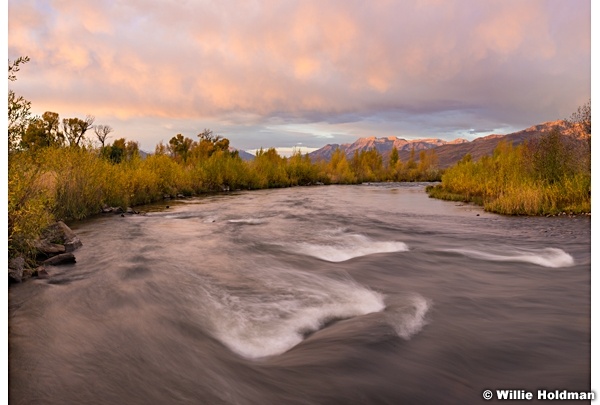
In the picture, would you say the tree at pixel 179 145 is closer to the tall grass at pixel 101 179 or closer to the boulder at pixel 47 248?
the tall grass at pixel 101 179

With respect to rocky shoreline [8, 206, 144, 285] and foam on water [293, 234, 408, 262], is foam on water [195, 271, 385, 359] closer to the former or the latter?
foam on water [293, 234, 408, 262]

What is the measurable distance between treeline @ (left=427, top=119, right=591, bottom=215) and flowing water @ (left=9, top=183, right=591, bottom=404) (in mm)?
5996

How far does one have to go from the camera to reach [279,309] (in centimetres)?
655

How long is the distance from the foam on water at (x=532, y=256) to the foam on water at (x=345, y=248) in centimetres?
170

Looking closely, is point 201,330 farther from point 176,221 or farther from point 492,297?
point 176,221

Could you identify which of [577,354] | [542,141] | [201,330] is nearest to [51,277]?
[201,330]

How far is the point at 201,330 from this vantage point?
5.76 metres

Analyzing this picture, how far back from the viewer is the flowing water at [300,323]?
4.25 metres

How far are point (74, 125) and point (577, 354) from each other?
225 ft

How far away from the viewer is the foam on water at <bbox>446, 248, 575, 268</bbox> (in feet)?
32.2

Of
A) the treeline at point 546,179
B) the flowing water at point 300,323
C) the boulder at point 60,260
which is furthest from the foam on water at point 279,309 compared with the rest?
the treeline at point 546,179

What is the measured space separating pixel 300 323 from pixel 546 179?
18.7m

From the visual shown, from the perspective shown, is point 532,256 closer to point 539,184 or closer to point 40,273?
point 539,184

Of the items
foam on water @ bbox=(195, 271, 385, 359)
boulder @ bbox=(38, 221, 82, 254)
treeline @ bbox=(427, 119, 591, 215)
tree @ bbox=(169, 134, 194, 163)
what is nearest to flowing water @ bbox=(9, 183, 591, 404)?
foam on water @ bbox=(195, 271, 385, 359)
